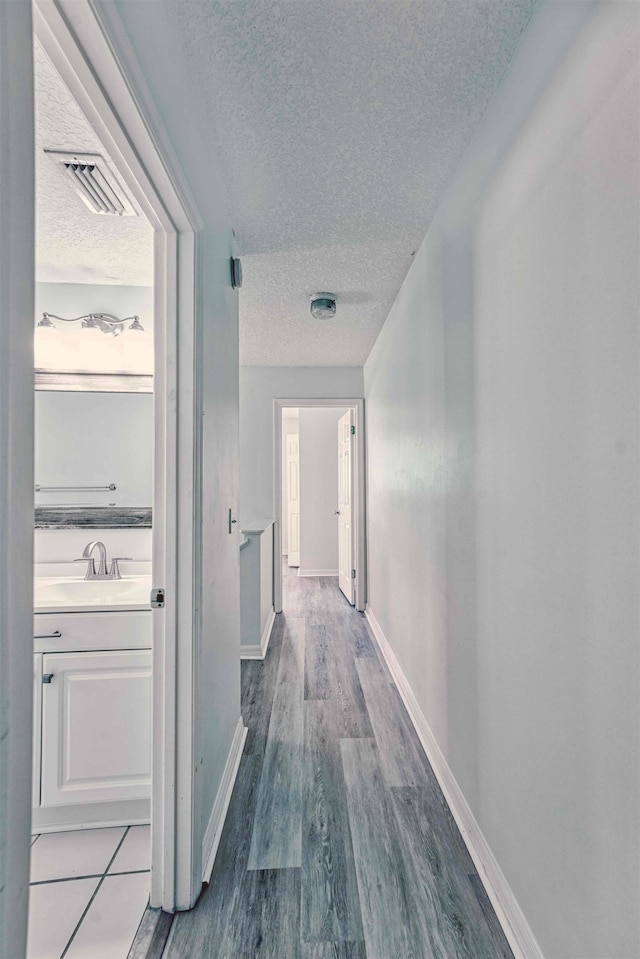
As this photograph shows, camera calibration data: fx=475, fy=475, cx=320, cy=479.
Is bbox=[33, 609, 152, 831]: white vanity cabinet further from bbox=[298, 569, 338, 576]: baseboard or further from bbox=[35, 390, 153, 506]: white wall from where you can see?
bbox=[298, 569, 338, 576]: baseboard

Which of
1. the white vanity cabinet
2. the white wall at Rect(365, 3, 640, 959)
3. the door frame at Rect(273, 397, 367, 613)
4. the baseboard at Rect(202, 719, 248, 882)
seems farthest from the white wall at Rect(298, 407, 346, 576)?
the white vanity cabinet

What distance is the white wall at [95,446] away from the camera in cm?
215

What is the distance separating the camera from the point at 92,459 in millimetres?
2166

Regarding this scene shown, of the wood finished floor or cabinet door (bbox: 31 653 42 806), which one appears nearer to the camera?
the wood finished floor

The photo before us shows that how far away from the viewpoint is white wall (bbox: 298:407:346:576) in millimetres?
6305

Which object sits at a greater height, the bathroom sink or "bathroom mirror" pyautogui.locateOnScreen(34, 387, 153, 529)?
"bathroom mirror" pyautogui.locateOnScreen(34, 387, 153, 529)

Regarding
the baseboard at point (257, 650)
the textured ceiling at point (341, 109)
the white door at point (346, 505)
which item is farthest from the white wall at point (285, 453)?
the textured ceiling at point (341, 109)

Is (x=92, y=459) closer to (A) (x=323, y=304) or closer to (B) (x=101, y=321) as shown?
(B) (x=101, y=321)

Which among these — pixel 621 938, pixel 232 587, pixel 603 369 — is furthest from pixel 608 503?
pixel 232 587

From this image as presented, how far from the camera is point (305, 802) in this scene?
181cm

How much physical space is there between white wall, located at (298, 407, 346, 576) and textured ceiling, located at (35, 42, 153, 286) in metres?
4.21

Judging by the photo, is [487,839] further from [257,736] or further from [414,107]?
[414,107]

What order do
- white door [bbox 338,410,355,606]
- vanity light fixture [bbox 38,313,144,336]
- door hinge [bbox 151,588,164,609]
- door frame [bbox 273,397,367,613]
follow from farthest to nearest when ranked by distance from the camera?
white door [bbox 338,410,355,606], door frame [bbox 273,397,367,613], vanity light fixture [bbox 38,313,144,336], door hinge [bbox 151,588,164,609]

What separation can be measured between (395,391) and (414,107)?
162 centimetres
